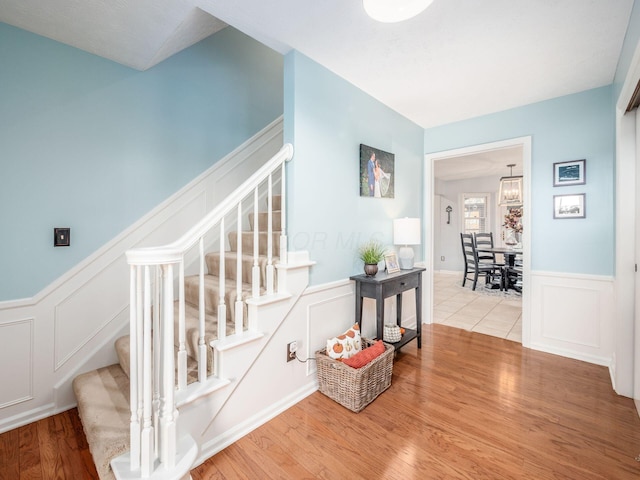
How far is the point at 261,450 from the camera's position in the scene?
63.9 inches

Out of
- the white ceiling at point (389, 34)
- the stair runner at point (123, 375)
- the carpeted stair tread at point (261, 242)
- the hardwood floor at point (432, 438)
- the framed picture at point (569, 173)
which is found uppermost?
the white ceiling at point (389, 34)

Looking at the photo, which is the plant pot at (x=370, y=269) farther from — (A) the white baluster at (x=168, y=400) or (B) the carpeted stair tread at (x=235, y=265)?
(A) the white baluster at (x=168, y=400)

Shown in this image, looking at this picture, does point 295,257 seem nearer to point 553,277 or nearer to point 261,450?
point 261,450

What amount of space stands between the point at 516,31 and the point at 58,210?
312cm

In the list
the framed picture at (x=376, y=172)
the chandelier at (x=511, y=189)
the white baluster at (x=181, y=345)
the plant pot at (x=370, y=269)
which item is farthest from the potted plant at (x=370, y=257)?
the chandelier at (x=511, y=189)

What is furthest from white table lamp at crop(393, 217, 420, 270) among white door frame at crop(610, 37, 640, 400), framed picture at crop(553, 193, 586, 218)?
white door frame at crop(610, 37, 640, 400)

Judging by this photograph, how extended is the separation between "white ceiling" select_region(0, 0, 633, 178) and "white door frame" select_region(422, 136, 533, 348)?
676mm

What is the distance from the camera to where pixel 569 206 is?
2.75 metres

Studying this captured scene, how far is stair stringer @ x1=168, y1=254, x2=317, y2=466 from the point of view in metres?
1.55

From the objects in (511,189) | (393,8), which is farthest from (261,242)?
(511,189)

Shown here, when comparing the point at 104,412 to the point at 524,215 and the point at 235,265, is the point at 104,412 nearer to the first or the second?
the point at 235,265

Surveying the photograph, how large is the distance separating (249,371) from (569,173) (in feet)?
10.5

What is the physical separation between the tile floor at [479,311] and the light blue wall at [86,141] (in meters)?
3.42

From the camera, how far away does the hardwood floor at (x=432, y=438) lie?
4.85 ft
